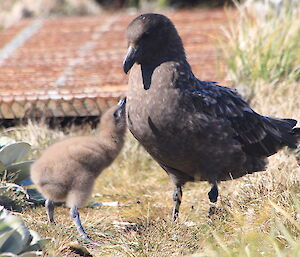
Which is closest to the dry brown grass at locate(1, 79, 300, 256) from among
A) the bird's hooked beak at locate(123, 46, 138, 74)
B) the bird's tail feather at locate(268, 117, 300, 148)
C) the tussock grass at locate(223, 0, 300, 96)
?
the bird's tail feather at locate(268, 117, 300, 148)

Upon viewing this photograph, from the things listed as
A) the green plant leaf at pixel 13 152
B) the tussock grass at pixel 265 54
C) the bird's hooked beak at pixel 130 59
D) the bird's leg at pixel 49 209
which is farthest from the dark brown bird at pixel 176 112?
the tussock grass at pixel 265 54

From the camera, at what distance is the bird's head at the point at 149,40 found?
4402 mm

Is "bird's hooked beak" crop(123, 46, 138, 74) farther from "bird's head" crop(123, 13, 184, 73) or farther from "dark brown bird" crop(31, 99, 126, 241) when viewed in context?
"dark brown bird" crop(31, 99, 126, 241)

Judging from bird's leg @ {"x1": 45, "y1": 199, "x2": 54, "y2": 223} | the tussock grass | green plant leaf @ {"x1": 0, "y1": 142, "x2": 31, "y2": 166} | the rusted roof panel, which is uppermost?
green plant leaf @ {"x1": 0, "y1": 142, "x2": 31, "y2": 166}

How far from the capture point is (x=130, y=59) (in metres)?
4.38

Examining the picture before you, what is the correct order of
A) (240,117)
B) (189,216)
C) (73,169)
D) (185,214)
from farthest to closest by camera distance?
(185,214), (189,216), (240,117), (73,169)

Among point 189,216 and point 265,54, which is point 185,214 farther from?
point 265,54

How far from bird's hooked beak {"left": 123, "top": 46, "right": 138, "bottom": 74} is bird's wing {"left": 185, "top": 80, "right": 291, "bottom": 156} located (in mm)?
411

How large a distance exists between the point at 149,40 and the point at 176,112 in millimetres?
515

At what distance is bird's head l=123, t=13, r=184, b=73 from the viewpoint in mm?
4402

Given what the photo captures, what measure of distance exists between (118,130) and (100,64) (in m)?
3.45

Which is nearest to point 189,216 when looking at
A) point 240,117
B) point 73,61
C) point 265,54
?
point 240,117

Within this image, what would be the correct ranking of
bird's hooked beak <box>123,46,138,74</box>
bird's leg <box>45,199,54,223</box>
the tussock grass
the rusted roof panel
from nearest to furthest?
bird's hooked beak <box>123,46,138,74</box>, bird's leg <box>45,199,54,223</box>, the rusted roof panel, the tussock grass

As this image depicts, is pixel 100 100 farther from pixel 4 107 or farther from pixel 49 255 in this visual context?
pixel 49 255
